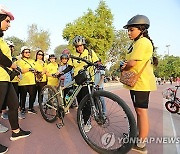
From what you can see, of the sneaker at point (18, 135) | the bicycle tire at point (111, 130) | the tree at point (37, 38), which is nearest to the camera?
the bicycle tire at point (111, 130)

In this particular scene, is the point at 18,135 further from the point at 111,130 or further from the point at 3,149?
the point at 111,130

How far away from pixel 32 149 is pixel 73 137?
787mm

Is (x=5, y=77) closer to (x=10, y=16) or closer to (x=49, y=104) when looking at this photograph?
(x=10, y=16)

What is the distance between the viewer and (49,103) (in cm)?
481

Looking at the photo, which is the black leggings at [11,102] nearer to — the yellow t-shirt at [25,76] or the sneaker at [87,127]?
the sneaker at [87,127]

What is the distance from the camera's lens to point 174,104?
6852 mm

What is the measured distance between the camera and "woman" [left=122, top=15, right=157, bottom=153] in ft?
9.89

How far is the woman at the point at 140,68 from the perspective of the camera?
9.89 ft

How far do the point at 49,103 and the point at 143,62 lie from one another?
2.50 m

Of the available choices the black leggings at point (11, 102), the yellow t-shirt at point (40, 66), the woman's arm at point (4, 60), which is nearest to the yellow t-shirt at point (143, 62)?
the woman's arm at point (4, 60)

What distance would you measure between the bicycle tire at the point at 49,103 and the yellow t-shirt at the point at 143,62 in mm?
1849

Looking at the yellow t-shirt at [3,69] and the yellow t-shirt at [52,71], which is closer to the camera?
the yellow t-shirt at [3,69]

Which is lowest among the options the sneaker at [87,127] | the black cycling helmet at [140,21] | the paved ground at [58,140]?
the paved ground at [58,140]

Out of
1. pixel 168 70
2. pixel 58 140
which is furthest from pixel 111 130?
pixel 168 70
